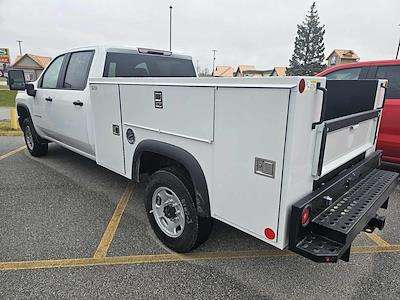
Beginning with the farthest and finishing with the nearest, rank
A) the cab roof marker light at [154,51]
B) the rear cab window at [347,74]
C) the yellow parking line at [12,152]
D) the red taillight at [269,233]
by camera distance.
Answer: the yellow parking line at [12,152] → the rear cab window at [347,74] → the cab roof marker light at [154,51] → the red taillight at [269,233]

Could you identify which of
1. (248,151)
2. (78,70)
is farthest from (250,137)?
(78,70)

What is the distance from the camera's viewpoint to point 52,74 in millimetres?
4855

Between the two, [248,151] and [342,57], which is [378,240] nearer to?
[248,151]

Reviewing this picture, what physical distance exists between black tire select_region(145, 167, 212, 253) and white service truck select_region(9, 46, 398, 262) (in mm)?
10

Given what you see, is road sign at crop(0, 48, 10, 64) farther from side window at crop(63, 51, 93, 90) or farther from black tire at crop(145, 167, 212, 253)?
black tire at crop(145, 167, 212, 253)

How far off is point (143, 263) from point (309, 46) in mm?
58008

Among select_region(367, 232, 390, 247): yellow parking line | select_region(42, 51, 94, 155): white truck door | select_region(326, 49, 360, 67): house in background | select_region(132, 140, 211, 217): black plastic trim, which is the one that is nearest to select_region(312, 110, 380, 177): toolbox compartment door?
select_region(132, 140, 211, 217): black plastic trim

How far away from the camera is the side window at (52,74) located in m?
4.67

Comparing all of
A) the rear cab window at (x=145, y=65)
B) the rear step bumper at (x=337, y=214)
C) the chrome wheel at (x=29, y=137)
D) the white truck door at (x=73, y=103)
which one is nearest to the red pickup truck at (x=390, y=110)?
the rear step bumper at (x=337, y=214)

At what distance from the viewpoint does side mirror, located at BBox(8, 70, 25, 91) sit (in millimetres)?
5230

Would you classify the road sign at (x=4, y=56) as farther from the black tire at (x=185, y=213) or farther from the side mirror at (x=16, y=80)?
the black tire at (x=185, y=213)

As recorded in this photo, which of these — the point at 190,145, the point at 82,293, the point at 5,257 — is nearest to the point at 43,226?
the point at 5,257

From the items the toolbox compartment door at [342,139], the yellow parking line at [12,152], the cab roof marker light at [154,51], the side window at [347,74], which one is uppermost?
the cab roof marker light at [154,51]

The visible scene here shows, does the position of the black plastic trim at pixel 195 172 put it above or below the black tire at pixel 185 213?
above
